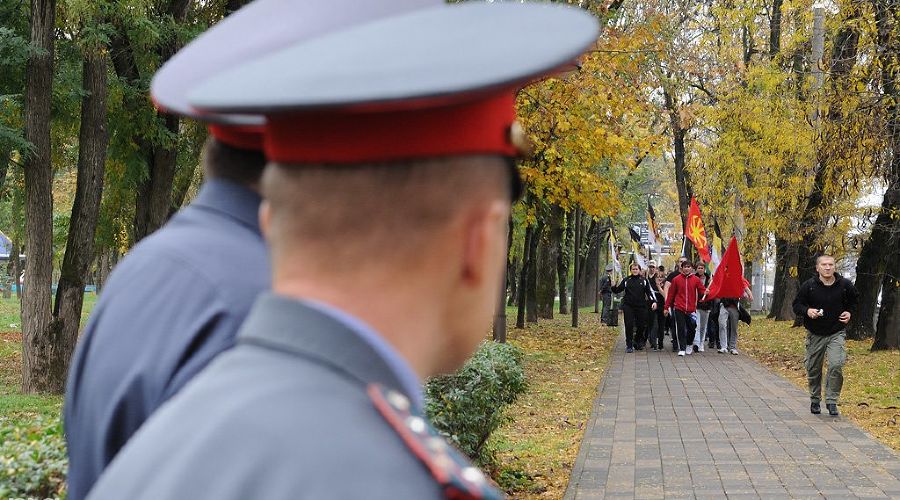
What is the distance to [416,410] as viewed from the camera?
1202 mm

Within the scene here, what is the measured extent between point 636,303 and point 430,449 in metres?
24.3

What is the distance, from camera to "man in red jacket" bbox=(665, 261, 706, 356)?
24.0m

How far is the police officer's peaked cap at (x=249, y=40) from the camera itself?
155 centimetres

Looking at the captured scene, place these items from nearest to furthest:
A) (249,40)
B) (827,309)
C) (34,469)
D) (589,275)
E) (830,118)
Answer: (249,40) < (34,469) < (827,309) < (830,118) < (589,275)

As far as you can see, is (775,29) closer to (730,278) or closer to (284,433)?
(730,278)


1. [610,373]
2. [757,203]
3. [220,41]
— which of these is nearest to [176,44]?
[610,373]

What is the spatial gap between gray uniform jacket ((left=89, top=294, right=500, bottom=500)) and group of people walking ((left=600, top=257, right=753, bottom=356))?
23.1 m

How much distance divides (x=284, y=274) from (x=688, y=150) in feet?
137

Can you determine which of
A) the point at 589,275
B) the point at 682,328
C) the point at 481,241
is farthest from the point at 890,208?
the point at 589,275

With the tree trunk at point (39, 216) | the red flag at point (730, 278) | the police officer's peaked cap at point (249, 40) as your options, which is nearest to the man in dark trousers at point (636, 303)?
the red flag at point (730, 278)

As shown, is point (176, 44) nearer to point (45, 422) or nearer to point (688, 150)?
point (45, 422)

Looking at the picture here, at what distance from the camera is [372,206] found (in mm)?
1199

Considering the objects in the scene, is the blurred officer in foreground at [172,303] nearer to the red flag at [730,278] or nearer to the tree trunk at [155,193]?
the tree trunk at [155,193]

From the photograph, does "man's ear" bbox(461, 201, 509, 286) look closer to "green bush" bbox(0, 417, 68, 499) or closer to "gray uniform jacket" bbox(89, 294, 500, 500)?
"gray uniform jacket" bbox(89, 294, 500, 500)
